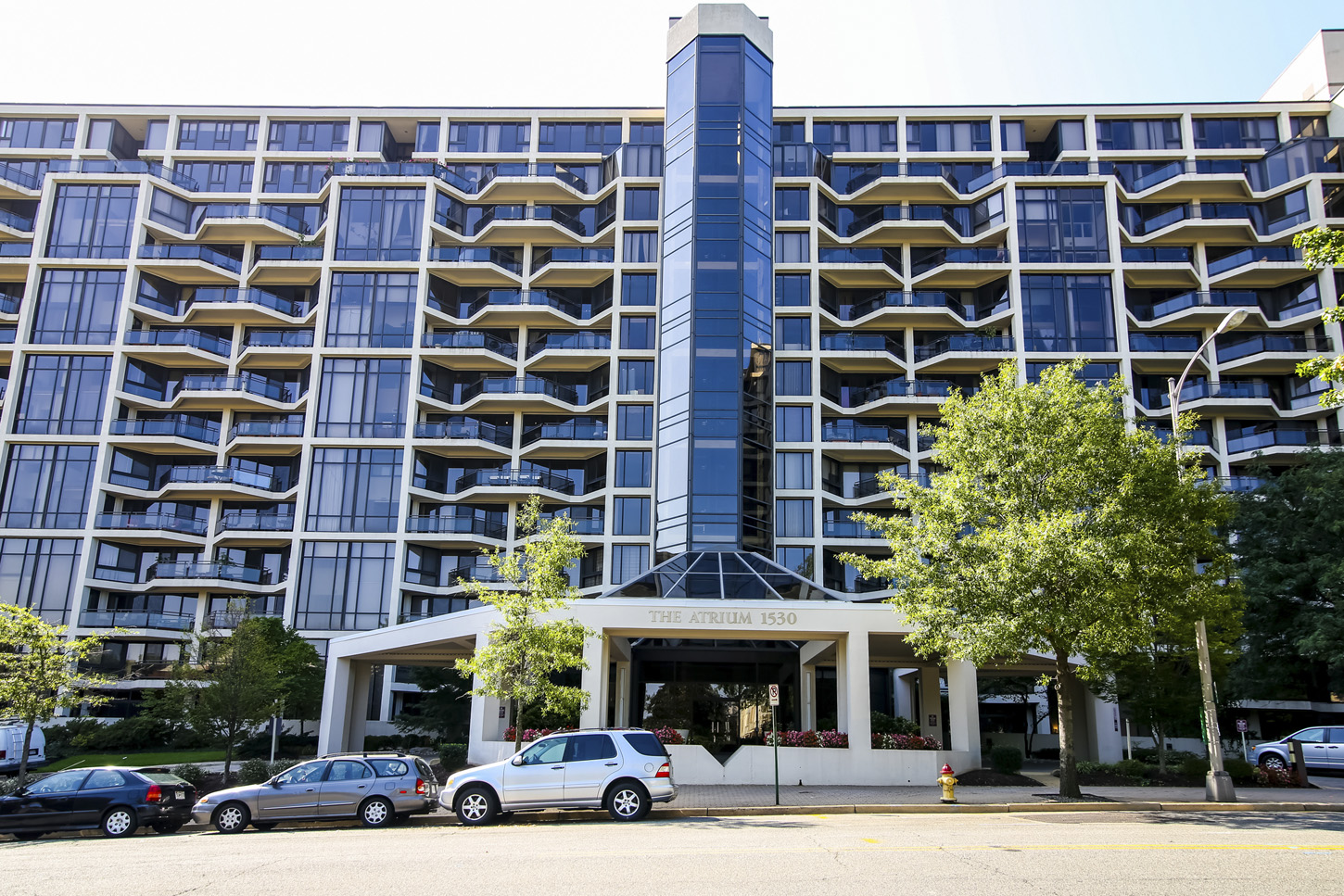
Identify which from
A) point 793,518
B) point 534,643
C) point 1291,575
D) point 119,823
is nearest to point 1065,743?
point 534,643

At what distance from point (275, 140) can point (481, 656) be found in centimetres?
4814

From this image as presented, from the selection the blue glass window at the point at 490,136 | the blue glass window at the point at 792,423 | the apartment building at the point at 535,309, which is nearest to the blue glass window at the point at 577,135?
the apartment building at the point at 535,309

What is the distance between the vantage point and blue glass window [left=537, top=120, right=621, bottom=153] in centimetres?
6012

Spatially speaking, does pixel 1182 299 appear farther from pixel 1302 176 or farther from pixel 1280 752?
pixel 1280 752

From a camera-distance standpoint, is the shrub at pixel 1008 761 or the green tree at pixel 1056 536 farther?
the shrub at pixel 1008 761

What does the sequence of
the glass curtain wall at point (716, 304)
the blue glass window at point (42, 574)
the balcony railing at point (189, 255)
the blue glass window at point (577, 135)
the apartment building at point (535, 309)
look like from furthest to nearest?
the blue glass window at point (577, 135) < the balcony railing at point (189, 255) < the apartment building at point (535, 309) < the blue glass window at point (42, 574) < the glass curtain wall at point (716, 304)

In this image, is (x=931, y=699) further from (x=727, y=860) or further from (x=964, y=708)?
(x=727, y=860)

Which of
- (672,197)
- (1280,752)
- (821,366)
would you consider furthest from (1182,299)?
(1280,752)

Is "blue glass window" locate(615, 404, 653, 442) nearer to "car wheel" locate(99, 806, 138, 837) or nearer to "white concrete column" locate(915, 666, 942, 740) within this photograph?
"white concrete column" locate(915, 666, 942, 740)

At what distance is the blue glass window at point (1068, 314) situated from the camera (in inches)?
2094

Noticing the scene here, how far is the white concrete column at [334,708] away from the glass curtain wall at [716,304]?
1508 centimetres

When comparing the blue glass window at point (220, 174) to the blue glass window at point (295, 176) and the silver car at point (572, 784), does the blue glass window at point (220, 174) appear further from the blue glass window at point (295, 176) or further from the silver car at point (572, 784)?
the silver car at point (572, 784)

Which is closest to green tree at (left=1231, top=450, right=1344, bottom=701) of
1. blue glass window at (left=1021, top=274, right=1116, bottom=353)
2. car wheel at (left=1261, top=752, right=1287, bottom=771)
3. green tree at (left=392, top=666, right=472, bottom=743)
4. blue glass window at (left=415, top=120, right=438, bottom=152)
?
car wheel at (left=1261, top=752, right=1287, bottom=771)

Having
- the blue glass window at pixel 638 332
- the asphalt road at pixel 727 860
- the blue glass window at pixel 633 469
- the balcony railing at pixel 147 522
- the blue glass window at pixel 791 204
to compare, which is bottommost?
the asphalt road at pixel 727 860
